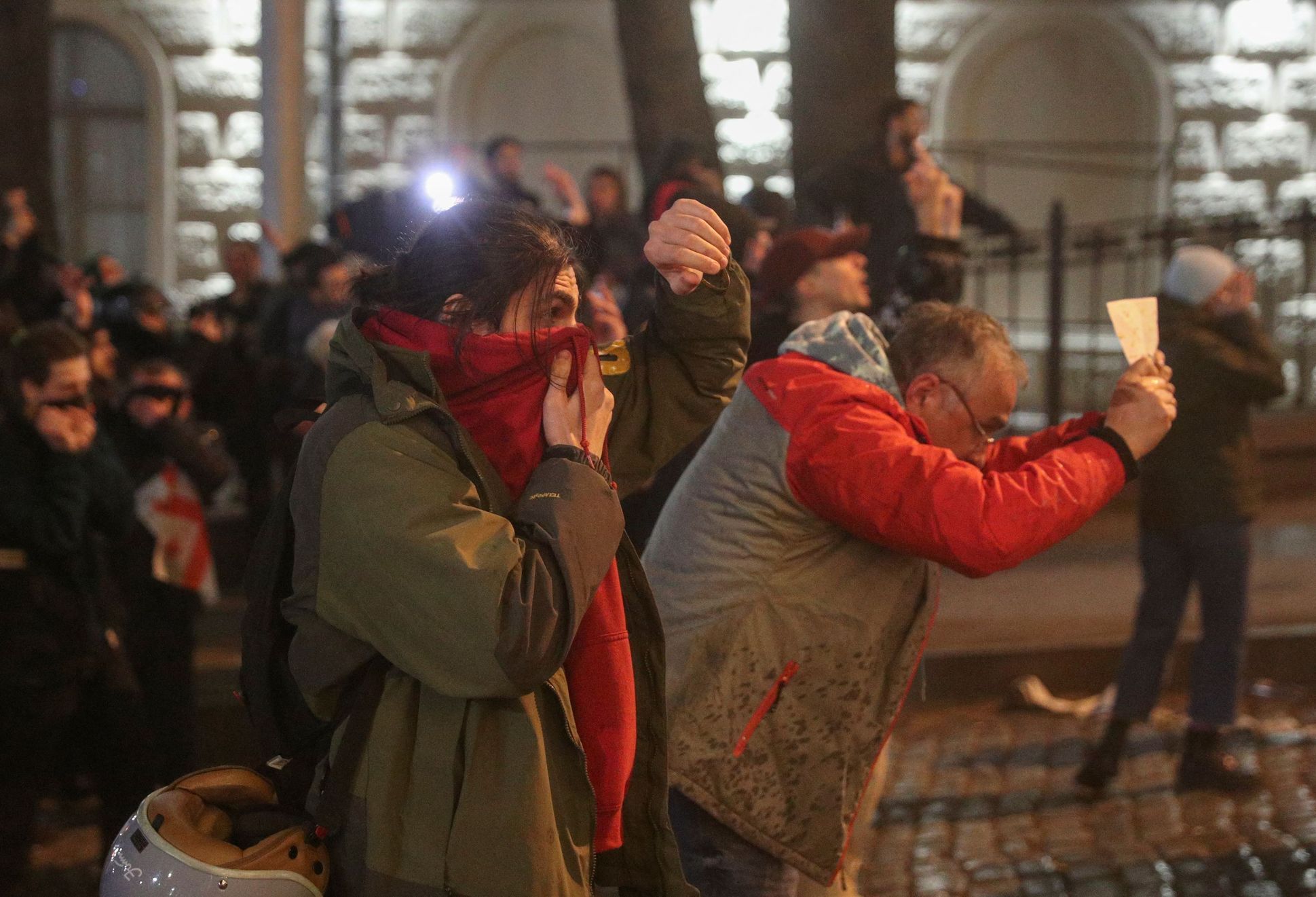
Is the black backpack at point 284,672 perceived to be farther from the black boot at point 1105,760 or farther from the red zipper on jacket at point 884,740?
the black boot at point 1105,760

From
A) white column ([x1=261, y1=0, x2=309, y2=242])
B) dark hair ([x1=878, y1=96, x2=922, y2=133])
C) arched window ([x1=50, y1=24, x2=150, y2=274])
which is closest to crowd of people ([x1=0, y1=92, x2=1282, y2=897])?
dark hair ([x1=878, y1=96, x2=922, y2=133])

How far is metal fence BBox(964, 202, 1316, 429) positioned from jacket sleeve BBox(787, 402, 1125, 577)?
213 inches

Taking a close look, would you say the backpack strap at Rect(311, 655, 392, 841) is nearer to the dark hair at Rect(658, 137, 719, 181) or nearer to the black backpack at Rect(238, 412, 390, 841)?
the black backpack at Rect(238, 412, 390, 841)

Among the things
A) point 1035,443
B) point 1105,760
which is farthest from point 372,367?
point 1105,760

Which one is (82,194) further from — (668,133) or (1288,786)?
(1288,786)

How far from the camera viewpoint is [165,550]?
5523 mm

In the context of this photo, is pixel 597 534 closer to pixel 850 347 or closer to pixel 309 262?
pixel 850 347

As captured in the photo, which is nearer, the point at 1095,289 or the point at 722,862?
the point at 722,862

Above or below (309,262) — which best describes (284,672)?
below

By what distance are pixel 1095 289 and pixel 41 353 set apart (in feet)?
26.3

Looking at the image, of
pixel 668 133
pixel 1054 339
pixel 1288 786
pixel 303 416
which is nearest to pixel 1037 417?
pixel 1054 339

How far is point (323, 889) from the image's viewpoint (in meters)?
2.36

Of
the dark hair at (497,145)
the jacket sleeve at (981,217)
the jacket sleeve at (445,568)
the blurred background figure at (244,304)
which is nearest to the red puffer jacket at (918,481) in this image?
the jacket sleeve at (445,568)

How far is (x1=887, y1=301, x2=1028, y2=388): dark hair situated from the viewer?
3107 millimetres
